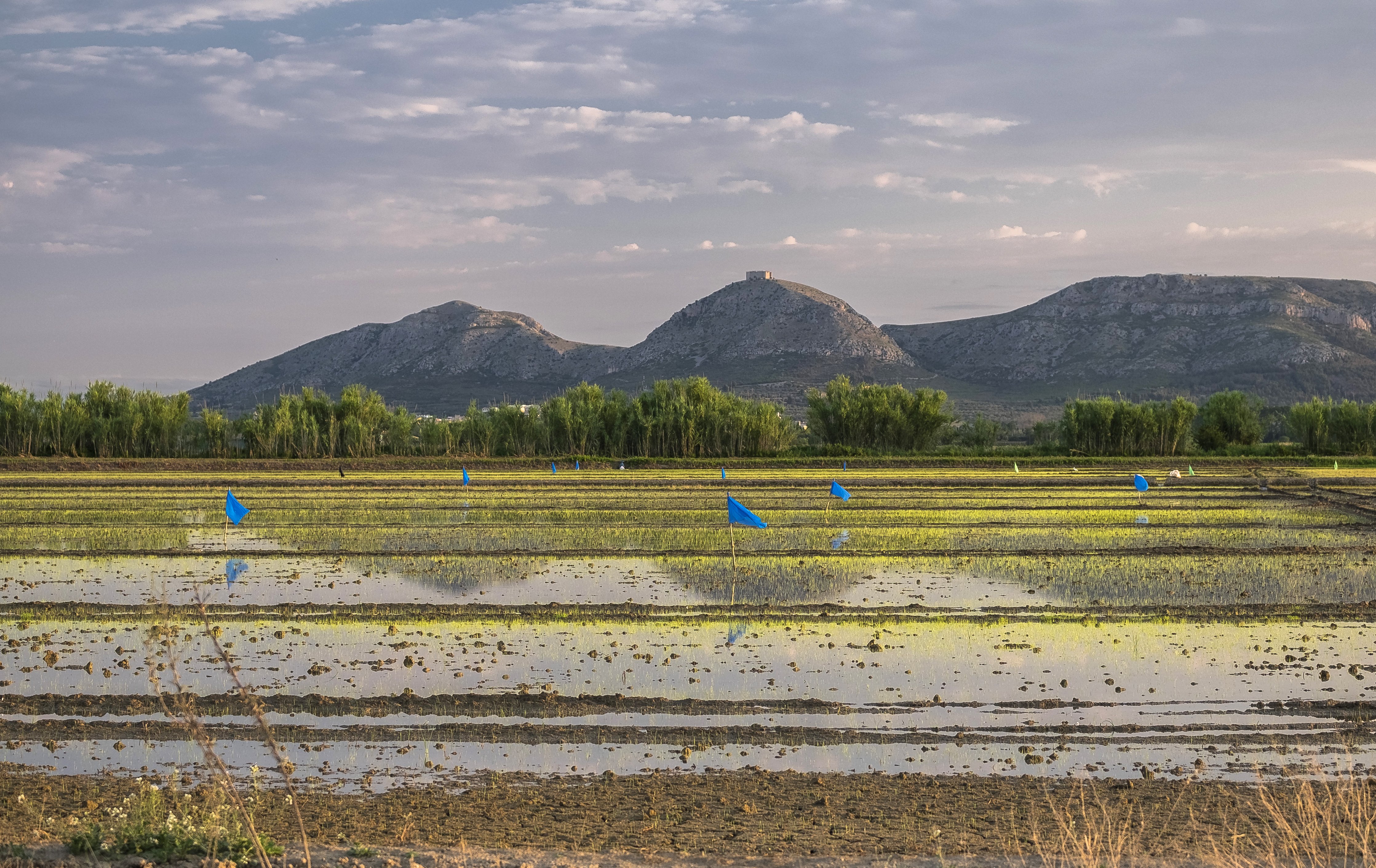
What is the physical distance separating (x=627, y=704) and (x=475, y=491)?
96.5 feet

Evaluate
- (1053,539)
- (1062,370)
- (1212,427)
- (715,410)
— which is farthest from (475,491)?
(1062,370)

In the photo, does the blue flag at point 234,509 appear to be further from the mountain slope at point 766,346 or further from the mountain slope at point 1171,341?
the mountain slope at point 1171,341

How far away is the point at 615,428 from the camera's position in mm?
63875

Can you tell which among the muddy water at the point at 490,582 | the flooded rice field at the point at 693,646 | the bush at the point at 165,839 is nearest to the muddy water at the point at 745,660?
the flooded rice field at the point at 693,646

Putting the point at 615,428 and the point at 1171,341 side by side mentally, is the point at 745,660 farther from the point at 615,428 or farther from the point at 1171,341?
the point at 1171,341

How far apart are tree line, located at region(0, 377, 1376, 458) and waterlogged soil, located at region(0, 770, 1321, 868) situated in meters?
51.3

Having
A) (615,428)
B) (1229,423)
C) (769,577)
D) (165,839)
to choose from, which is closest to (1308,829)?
(165,839)

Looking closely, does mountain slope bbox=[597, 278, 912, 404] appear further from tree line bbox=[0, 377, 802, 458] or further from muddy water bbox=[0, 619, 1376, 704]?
muddy water bbox=[0, 619, 1376, 704]

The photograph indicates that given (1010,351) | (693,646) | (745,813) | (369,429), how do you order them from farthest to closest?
(1010,351) < (369,429) < (693,646) < (745,813)

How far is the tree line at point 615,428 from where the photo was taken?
6216cm

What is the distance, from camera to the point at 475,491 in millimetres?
39719

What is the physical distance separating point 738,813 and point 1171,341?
Result: 172195mm

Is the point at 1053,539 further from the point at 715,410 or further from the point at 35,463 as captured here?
the point at 35,463

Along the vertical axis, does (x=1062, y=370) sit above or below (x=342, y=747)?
above
